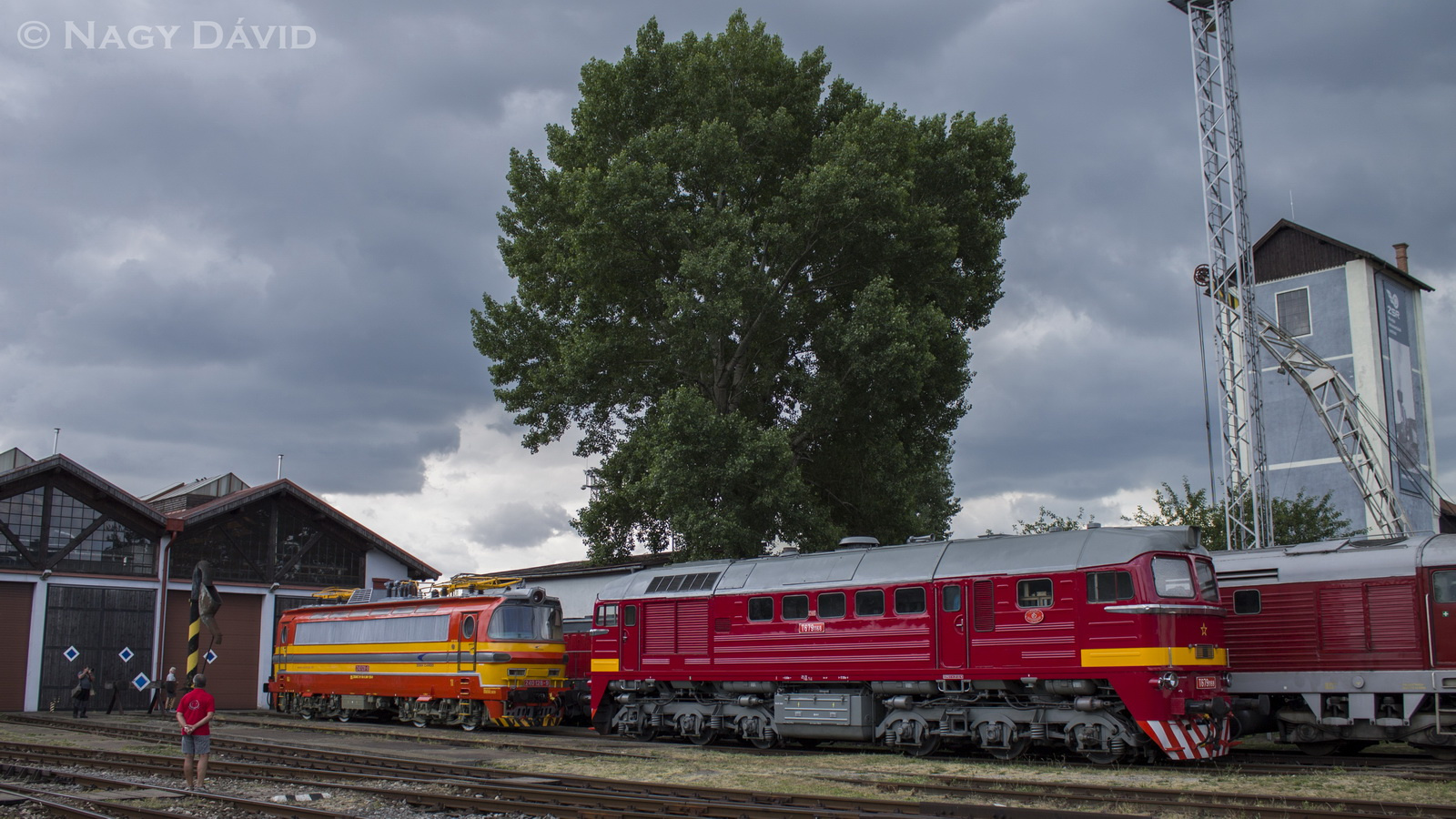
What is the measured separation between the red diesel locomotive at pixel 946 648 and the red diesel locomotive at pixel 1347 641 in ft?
8.93

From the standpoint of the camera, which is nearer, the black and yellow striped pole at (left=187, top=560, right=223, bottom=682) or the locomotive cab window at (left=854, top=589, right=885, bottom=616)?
the locomotive cab window at (left=854, top=589, right=885, bottom=616)

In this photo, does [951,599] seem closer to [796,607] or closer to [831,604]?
[831,604]

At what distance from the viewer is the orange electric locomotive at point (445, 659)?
2592 centimetres

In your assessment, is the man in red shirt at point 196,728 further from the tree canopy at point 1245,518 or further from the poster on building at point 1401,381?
the poster on building at point 1401,381

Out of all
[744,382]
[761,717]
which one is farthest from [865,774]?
[744,382]

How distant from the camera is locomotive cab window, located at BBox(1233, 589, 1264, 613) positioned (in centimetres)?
2052

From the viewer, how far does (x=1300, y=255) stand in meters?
59.6

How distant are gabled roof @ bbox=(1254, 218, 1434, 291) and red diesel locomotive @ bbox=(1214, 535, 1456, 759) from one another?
145 feet

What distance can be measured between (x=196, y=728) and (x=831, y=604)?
1132cm

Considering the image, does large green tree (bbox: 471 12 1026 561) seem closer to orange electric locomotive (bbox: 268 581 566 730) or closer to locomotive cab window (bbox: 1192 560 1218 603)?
orange electric locomotive (bbox: 268 581 566 730)

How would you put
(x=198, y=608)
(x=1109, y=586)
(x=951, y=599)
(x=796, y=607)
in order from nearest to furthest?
(x=1109, y=586) → (x=951, y=599) → (x=796, y=607) → (x=198, y=608)

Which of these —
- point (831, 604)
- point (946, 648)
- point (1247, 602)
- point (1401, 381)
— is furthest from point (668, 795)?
point (1401, 381)

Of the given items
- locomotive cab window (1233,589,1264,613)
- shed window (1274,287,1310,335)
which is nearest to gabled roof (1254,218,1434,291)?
shed window (1274,287,1310,335)

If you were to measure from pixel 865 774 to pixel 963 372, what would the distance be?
17258 millimetres
